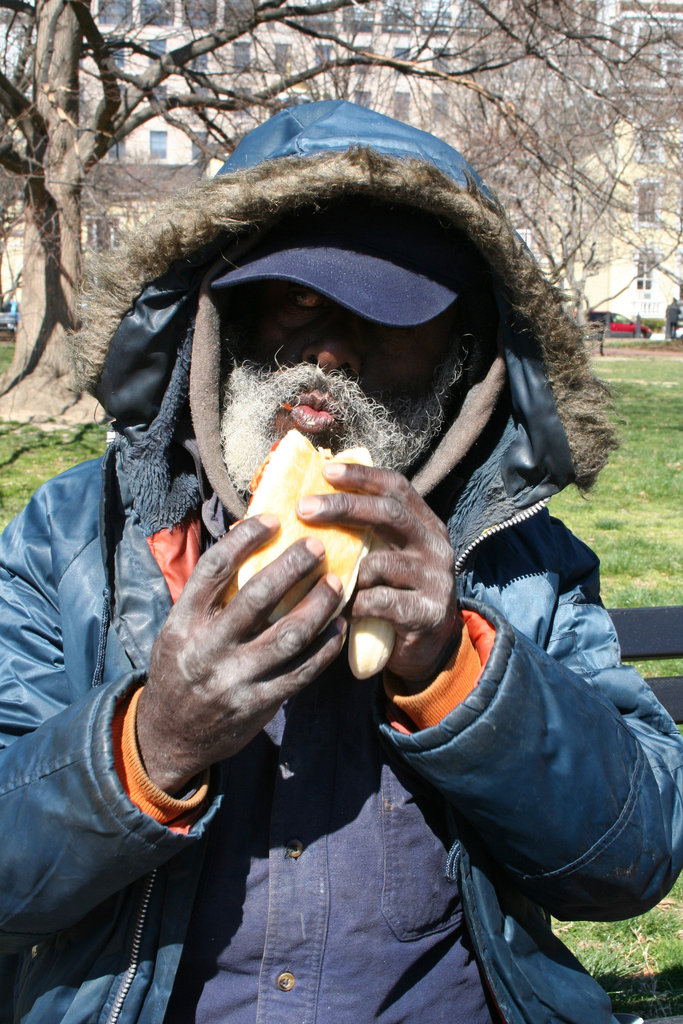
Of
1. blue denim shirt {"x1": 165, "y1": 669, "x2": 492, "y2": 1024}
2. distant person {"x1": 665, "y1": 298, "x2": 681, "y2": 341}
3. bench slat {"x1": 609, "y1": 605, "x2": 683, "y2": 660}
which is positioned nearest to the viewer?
blue denim shirt {"x1": 165, "y1": 669, "x2": 492, "y2": 1024}

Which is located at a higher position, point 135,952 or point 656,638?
point 656,638

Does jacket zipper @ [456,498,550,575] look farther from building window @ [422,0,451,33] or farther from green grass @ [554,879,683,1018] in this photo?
building window @ [422,0,451,33]

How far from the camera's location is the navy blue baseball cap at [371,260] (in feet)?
6.05

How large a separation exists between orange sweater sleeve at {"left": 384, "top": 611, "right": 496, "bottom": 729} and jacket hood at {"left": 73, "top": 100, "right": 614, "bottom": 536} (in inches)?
19.0

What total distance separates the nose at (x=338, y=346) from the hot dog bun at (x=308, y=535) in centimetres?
35

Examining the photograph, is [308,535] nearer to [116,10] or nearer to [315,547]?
[315,547]

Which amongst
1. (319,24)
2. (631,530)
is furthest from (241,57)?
(631,530)

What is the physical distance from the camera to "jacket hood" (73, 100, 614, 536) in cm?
187

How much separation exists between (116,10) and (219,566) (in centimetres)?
1508

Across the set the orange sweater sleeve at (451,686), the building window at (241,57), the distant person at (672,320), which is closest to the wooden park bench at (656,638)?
the orange sweater sleeve at (451,686)

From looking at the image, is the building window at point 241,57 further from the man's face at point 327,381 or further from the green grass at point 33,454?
the man's face at point 327,381

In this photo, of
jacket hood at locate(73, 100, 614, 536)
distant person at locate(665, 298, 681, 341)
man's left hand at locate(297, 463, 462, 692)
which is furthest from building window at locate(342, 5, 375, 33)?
distant person at locate(665, 298, 681, 341)

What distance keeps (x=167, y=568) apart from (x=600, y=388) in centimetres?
105

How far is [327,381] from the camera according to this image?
6.24ft
